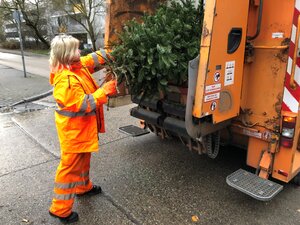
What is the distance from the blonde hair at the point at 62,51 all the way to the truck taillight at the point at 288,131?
6.44 feet

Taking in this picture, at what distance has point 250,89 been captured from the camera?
2.88 meters

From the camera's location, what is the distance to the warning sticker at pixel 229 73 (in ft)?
8.49

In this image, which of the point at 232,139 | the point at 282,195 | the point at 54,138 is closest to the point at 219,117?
the point at 232,139

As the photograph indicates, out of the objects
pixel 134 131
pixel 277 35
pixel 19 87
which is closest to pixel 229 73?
pixel 277 35

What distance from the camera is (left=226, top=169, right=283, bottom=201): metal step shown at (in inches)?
102

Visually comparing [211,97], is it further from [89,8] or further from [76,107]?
[89,8]

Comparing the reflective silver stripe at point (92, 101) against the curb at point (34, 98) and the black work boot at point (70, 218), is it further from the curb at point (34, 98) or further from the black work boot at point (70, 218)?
the curb at point (34, 98)

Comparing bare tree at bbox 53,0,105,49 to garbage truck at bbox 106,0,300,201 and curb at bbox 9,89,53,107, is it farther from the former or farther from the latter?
garbage truck at bbox 106,0,300,201

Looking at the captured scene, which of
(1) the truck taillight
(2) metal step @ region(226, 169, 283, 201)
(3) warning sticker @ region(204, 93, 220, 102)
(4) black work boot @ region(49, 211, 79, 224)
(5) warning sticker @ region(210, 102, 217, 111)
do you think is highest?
(3) warning sticker @ region(204, 93, 220, 102)

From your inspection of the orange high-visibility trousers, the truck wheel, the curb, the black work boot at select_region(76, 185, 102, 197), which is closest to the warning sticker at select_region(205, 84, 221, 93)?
the orange high-visibility trousers

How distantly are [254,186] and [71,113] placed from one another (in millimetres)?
1758

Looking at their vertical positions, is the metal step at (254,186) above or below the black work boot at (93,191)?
above

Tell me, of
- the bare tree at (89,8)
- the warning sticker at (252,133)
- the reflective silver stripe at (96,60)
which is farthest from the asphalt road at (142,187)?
the bare tree at (89,8)

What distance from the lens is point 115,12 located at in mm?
3449
